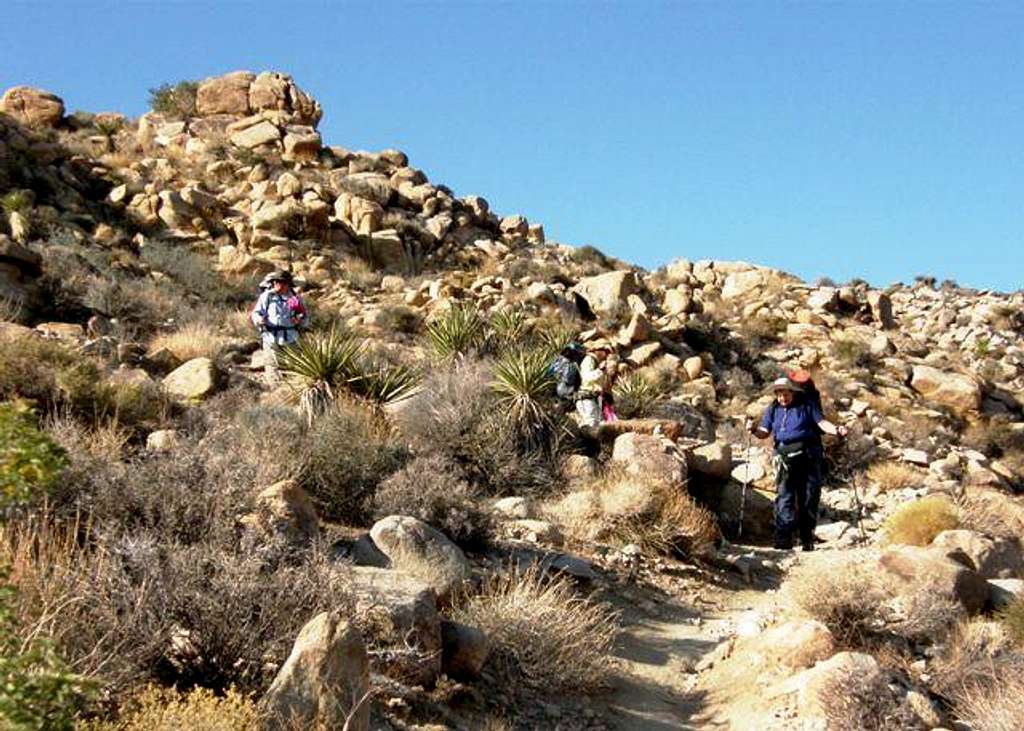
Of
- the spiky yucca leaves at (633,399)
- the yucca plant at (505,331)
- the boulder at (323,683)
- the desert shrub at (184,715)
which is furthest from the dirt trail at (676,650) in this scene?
the yucca plant at (505,331)

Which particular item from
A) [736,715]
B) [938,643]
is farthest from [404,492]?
[938,643]

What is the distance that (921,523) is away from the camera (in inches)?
384

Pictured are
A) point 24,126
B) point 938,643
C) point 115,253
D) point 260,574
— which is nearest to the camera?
point 260,574

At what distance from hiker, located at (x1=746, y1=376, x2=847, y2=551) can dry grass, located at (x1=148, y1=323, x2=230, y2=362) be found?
31.1 ft

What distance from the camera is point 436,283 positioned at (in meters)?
23.8

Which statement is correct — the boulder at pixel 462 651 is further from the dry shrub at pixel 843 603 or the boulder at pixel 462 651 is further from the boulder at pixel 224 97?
the boulder at pixel 224 97

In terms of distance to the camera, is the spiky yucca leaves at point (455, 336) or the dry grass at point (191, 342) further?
the dry grass at point (191, 342)

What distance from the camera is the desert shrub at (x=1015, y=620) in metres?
6.84

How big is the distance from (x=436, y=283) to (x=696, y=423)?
30.1 feet

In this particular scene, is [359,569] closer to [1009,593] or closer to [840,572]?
[840,572]

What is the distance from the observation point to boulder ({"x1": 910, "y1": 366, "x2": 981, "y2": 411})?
2195 cm

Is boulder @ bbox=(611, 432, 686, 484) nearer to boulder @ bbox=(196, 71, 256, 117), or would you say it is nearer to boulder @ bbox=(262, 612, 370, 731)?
boulder @ bbox=(262, 612, 370, 731)

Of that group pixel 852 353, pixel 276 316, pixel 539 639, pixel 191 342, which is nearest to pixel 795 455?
pixel 539 639

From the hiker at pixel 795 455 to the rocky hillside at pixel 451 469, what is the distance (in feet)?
2.88
